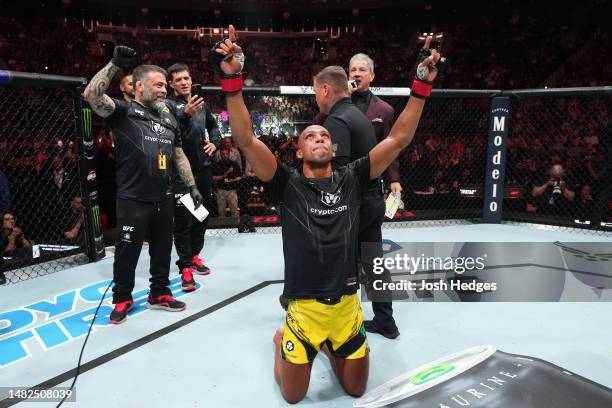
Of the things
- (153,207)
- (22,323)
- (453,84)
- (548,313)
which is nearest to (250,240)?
(153,207)

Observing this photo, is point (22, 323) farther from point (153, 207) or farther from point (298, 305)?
point (298, 305)

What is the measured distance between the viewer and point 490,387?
63.8 inches

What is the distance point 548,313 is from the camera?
2926 mm

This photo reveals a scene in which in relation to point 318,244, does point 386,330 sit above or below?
below

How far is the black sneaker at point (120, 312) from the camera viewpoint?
2766 millimetres

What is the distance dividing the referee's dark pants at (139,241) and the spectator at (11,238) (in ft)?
6.25

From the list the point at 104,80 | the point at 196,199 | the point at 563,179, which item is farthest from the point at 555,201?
the point at 104,80

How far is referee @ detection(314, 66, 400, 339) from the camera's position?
225cm

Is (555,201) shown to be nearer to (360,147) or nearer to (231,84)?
(360,147)

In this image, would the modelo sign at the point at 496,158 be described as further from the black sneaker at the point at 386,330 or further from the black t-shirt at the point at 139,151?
the black t-shirt at the point at 139,151

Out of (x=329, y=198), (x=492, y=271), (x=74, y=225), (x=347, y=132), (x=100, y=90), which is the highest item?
(x=100, y=90)

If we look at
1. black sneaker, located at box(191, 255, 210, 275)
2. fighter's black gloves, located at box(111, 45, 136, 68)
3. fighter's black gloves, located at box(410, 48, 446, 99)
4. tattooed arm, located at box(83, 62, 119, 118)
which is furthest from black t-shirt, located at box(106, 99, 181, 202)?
fighter's black gloves, located at box(410, 48, 446, 99)

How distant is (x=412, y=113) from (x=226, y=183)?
3.77 m

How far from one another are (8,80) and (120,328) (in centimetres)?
193
